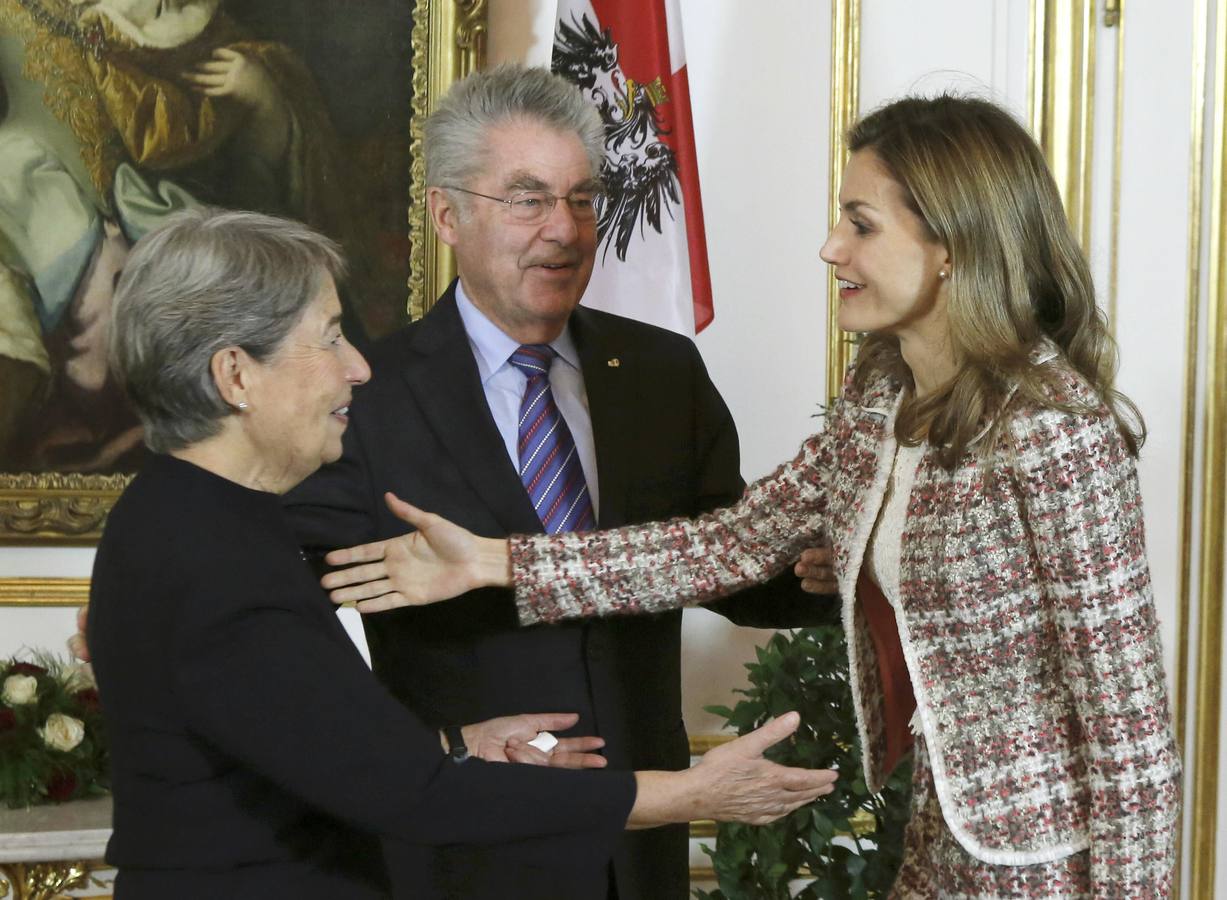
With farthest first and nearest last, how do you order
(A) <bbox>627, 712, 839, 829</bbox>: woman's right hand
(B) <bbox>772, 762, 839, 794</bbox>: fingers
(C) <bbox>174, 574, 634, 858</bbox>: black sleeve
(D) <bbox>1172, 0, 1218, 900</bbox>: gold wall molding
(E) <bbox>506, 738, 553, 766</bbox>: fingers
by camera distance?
(D) <bbox>1172, 0, 1218, 900</bbox>: gold wall molding → (E) <bbox>506, 738, 553, 766</bbox>: fingers → (B) <bbox>772, 762, 839, 794</bbox>: fingers → (A) <bbox>627, 712, 839, 829</bbox>: woman's right hand → (C) <bbox>174, 574, 634, 858</bbox>: black sleeve

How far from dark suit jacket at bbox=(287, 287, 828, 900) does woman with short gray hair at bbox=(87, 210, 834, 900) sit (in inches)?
21.5

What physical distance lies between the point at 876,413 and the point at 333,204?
2.32m

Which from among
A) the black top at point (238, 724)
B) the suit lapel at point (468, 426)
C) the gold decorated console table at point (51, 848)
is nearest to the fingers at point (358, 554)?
the suit lapel at point (468, 426)

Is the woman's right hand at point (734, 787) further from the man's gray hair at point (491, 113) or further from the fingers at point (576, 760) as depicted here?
the man's gray hair at point (491, 113)

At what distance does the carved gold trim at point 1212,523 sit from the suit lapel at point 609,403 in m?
2.22

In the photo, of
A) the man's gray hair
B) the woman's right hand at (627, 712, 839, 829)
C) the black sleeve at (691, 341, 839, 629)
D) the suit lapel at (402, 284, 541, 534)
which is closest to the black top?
the woman's right hand at (627, 712, 839, 829)

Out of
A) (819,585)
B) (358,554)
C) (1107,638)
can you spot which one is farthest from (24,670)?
(1107,638)

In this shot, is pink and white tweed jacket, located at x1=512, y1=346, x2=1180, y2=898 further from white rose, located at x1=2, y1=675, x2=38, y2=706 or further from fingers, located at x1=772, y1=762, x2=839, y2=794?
white rose, located at x1=2, y1=675, x2=38, y2=706

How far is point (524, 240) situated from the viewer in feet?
8.56

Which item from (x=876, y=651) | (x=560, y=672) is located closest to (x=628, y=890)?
(x=560, y=672)

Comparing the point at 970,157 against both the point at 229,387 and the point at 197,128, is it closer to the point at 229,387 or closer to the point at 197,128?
the point at 229,387

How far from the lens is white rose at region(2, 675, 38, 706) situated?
11.4ft

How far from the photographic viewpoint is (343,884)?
180 centimetres

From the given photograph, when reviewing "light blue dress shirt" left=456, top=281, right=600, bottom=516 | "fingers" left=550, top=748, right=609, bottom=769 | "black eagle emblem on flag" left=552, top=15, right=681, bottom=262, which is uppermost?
"black eagle emblem on flag" left=552, top=15, right=681, bottom=262
